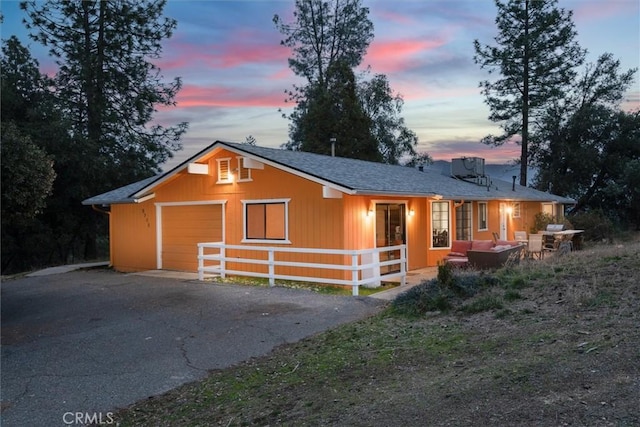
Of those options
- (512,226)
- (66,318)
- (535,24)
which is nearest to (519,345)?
(66,318)

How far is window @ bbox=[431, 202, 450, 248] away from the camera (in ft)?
52.0

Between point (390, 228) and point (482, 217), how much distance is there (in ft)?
19.1

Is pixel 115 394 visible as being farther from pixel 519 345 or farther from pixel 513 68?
pixel 513 68

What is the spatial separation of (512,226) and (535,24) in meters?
16.6

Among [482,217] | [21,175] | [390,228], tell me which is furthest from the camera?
[482,217]

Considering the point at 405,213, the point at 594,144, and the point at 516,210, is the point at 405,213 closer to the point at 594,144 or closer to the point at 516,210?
the point at 516,210

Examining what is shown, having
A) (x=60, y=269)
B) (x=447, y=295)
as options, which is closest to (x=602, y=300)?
(x=447, y=295)

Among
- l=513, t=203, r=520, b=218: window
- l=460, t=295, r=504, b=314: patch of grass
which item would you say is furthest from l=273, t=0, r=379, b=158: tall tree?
l=460, t=295, r=504, b=314: patch of grass

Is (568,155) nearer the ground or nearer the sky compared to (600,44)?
nearer the ground

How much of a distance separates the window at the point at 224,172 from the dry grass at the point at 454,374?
8039mm

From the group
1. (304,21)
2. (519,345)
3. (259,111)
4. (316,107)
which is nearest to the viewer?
(519,345)

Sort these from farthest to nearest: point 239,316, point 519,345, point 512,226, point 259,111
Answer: point 259,111, point 512,226, point 239,316, point 519,345

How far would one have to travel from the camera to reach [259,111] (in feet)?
96.1

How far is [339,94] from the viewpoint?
32156mm
